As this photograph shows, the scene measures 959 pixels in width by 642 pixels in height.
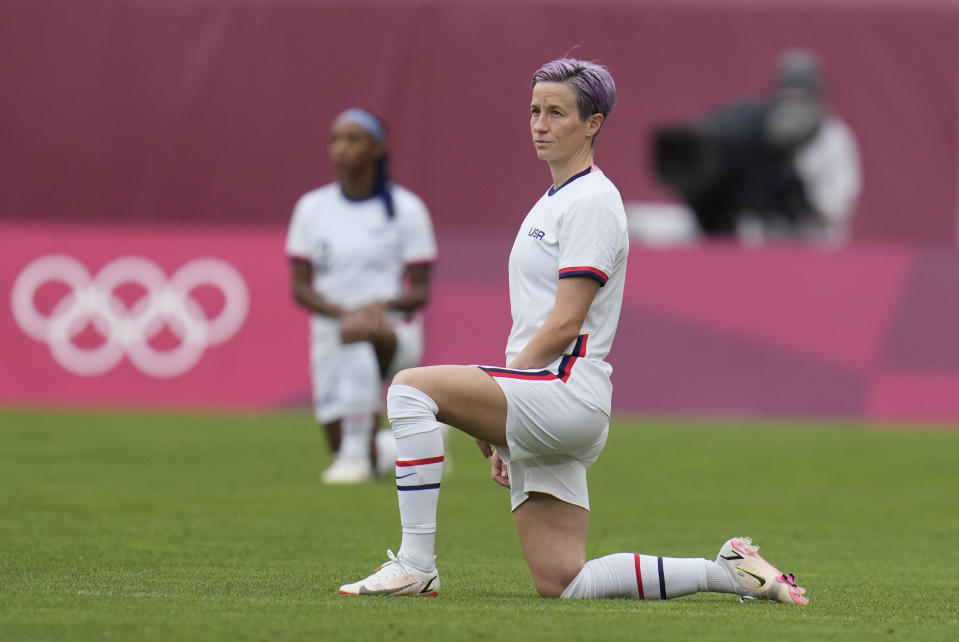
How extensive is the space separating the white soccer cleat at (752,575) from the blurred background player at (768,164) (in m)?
12.2

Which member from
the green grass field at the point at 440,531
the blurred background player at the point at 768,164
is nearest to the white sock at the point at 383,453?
the green grass field at the point at 440,531

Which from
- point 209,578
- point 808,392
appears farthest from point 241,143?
point 209,578

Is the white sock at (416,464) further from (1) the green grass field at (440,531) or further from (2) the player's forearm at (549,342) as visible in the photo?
(2) the player's forearm at (549,342)

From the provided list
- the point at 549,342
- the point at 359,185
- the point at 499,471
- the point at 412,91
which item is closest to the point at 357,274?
the point at 359,185

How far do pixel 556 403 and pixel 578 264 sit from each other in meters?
0.49

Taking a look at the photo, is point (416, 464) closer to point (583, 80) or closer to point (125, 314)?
point (583, 80)

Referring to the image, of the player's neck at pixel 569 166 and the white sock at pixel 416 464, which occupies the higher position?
the player's neck at pixel 569 166

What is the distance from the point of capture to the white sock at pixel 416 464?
627 cm

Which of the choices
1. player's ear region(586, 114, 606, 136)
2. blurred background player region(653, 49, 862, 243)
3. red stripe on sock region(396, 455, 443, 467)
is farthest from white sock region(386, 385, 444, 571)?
blurred background player region(653, 49, 862, 243)

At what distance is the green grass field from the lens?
19.6 feet

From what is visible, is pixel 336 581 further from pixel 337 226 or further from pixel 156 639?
pixel 337 226

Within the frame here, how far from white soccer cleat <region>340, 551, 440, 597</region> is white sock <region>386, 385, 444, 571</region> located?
37mm

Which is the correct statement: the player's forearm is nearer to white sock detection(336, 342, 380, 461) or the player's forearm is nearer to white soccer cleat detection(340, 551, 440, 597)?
white soccer cleat detection(340, 551, 440, 597)

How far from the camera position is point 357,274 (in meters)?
11.8
